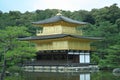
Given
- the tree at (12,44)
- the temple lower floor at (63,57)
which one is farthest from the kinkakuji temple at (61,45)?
the tree at (12,44)

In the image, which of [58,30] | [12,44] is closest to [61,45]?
[58,30]

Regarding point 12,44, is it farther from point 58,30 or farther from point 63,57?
point 58,30

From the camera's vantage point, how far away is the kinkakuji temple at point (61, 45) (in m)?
41.3

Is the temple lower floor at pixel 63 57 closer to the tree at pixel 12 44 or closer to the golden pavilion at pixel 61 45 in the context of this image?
the golden pavilion at pixel 61 45

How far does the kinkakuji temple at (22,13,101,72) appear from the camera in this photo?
41312 millimetres

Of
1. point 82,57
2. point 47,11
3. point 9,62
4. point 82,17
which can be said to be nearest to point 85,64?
point 82,57

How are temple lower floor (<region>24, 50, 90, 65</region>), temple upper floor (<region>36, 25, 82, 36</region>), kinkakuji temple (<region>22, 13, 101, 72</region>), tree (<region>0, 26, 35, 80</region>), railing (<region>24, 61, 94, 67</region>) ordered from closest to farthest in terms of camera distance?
tree (<region>0, 26, 35, 80</region>), railing (<region>24, 61, 94, 67</region>), kinkakuji temple (<region>22, 13, 101, 72</region>), temple lower floor (<region>24, 50, 90, 65</region>), temple upper floor (<region>36, 25, 82, 36</region>)

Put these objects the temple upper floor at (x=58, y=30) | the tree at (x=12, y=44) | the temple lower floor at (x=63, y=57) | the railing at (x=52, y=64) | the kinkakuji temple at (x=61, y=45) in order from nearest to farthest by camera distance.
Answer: the tree at (x=12, y=44) → the railing at (x=52, y=64) → the kinkakuji temple at (x=61, y=45) → the temple lower floor at (x=63, y=57) → the temple upper floor at (x=58, y=30)

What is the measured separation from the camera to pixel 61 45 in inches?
1639

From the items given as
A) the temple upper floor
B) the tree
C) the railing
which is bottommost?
the railing

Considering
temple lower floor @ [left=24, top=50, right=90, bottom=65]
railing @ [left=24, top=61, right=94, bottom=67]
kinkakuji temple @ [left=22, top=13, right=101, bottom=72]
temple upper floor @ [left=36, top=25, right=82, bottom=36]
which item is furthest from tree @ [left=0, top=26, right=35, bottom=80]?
temple upper floor @ [left=36, top=25, right=82, bottom=36]

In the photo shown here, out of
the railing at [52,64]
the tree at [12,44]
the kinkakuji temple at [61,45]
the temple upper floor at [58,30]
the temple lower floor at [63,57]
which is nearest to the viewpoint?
the tree at [12,44]

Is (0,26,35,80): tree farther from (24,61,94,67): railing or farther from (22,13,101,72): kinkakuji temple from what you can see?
(22,13,101,72): kinkakuji temple

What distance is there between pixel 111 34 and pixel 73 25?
5.56 meters
